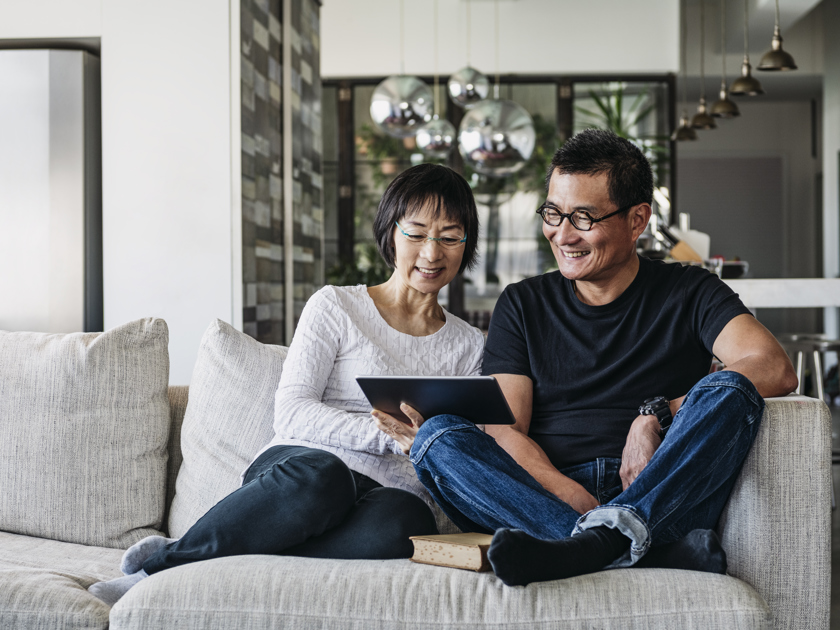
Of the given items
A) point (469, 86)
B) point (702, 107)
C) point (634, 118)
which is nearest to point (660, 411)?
point (469, 86)

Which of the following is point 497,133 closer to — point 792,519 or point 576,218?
point 576,218

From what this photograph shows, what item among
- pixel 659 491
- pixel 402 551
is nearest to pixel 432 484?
pixel 402 551

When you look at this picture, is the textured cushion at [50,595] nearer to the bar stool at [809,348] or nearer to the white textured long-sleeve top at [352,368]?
the white textured long-sleeve top at [352,368]

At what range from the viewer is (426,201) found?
1843mm

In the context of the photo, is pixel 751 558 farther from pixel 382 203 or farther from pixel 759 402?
pixel 382 203

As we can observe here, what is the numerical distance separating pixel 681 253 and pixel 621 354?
1.58 metres

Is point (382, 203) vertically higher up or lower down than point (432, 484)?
higher up

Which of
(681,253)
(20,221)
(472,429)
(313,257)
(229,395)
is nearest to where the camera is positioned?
A: (472,429)

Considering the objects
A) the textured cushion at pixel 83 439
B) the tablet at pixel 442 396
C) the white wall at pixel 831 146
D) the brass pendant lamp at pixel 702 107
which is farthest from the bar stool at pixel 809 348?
the white wall at pixel 831 146

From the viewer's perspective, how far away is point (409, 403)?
1.49 m

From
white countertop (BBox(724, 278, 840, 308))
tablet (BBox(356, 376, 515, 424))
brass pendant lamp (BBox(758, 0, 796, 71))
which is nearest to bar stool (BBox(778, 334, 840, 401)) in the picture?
white countertop (BBox(724, 278, 840, 308))

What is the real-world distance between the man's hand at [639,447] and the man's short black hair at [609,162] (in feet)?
1.56

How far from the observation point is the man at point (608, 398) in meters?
1.37

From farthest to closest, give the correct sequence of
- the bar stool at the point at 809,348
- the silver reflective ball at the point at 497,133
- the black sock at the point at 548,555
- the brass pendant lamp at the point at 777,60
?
the brass pendant lamp at the point at 777,60, the silver reflective ball at the point at 497,133, the bar stool at the point at 809,348, the black sock at the point at 548,555
